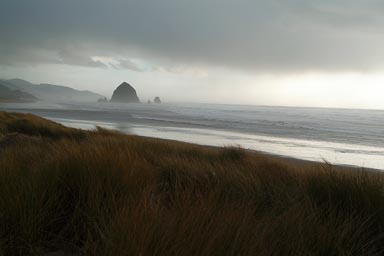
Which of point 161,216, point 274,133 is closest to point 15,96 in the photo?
point 274,133

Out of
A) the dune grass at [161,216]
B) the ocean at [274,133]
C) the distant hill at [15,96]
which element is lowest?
the ocean at [274,133]

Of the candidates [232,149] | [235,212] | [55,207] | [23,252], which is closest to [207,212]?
[235,212]

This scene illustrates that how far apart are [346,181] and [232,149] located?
4718 mm

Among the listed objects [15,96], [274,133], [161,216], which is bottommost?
[274,133]

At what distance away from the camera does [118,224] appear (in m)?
1.91

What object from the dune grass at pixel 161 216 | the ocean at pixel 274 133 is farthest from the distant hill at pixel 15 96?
the dune grass at pixel 161 216

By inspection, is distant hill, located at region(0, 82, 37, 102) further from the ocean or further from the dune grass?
the dune grass

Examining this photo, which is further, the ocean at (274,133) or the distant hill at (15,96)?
the distant hill at (15,96)

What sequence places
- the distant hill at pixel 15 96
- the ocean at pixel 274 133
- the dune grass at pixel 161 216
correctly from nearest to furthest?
the dune grass at pixel 161 216
the ocean at pixel 274 133
the distant hill at pixel 15 96

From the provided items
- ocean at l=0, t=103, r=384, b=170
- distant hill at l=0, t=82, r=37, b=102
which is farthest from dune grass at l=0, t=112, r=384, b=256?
distant hill at l=0, t=82, r=37, b=102

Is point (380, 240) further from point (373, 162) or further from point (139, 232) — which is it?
point (373, 162)

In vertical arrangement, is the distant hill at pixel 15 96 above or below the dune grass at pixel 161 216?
above

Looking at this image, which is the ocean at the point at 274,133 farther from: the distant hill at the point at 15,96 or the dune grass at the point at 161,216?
the distant hill at the point at 15,96

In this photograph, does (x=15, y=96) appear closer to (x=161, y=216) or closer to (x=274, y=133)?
(x=274, y=133)
